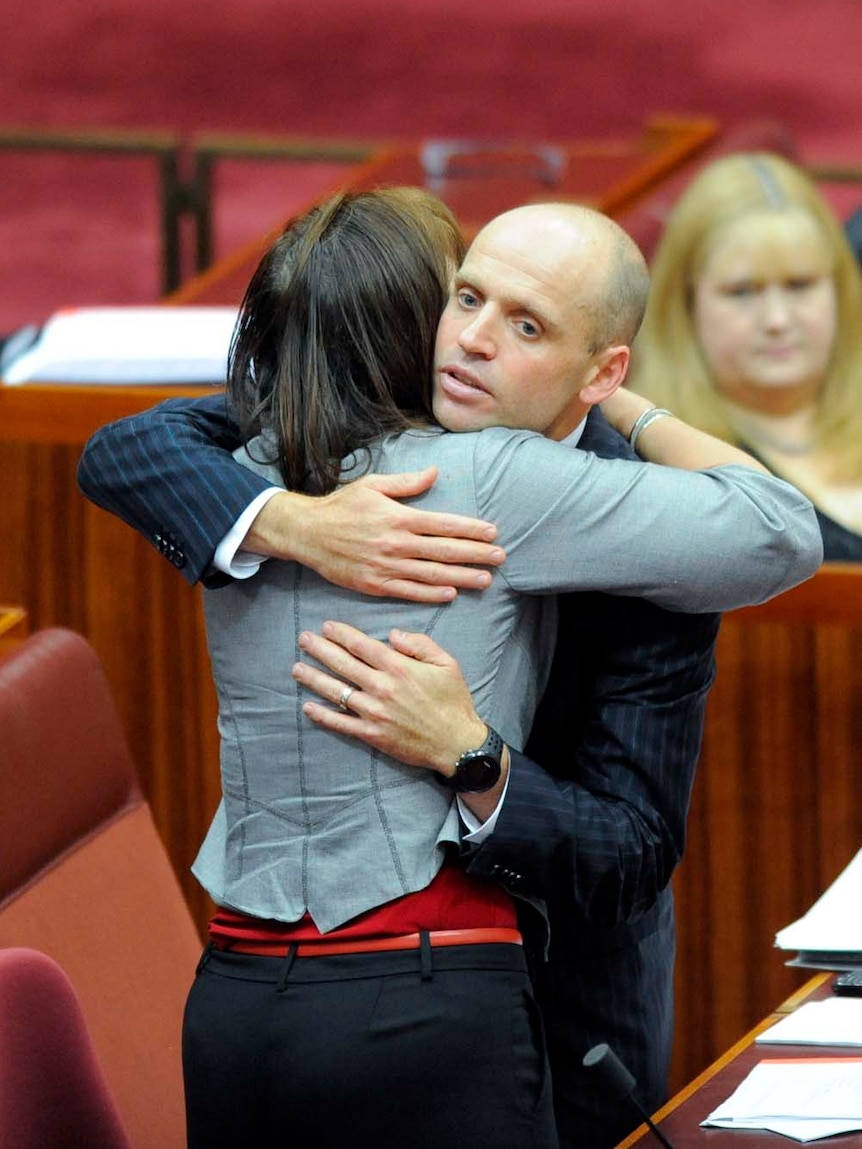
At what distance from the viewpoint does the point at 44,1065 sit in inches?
55.0

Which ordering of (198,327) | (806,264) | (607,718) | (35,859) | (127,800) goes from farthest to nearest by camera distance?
1. (806,264)
2. (198,327)
3. (127,800)
4. (35,859)
5. (607,718)

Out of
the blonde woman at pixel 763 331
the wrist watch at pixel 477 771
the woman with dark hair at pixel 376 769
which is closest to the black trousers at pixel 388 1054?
the woman with dark hair at pixel 376 769

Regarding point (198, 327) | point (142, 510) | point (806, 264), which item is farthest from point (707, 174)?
point (142, 510)

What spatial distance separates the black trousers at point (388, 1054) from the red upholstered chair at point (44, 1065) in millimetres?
129

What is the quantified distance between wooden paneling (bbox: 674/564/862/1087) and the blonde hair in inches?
21.1

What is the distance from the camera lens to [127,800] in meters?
2.04

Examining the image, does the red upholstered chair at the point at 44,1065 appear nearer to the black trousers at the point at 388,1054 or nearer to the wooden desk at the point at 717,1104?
the black trousers at the point at 388,1054

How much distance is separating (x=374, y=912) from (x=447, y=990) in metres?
0.07

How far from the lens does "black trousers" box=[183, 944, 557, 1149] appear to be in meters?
1.31

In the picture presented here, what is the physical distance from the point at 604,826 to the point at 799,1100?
23cm

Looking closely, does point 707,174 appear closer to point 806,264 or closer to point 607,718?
point 806,264

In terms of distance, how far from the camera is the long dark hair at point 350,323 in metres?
1.38

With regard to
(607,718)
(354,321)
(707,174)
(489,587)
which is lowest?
(607,718)

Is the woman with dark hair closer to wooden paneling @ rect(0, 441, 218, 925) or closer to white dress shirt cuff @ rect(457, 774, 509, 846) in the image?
white dress shirt cuff @ rect(457, 774, 509, 846)
